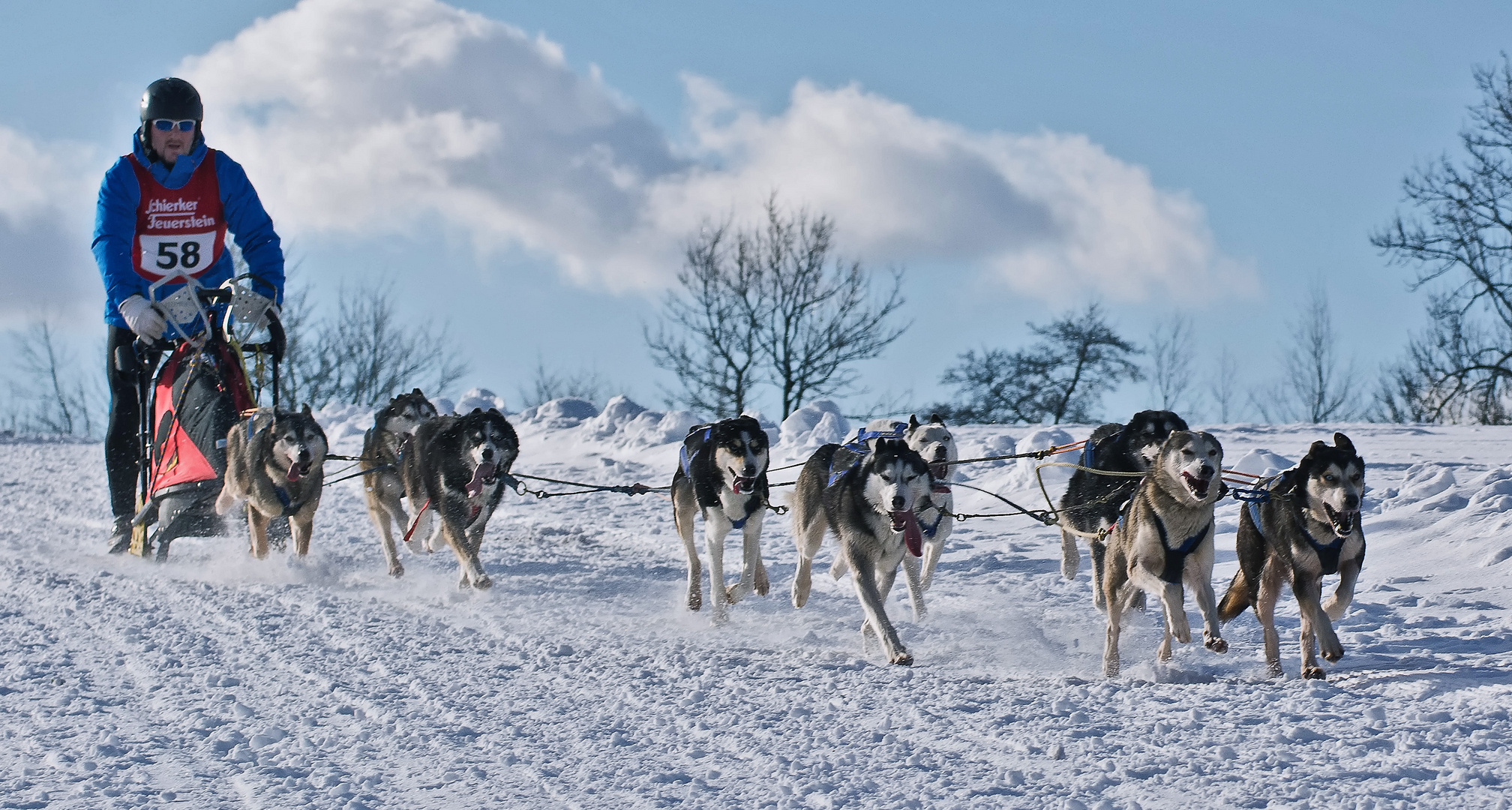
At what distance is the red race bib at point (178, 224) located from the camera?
6.55 m

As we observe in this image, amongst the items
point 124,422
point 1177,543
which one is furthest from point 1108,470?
point 124,422

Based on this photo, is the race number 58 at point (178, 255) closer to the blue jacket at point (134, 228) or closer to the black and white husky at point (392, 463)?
the blue jacket at point (134, 228)

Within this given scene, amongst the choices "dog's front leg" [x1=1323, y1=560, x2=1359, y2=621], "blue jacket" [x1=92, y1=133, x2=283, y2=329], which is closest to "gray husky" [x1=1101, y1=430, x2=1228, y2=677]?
"dog's front leg" [x1=1323, y1=560, x2=1359, y2=621]

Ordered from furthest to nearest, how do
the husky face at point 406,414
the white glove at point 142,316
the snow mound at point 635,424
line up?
the snow mound at point 635,424, the husky face at point 406,414, the white glove at point 142,316

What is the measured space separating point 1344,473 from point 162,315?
5020 mm

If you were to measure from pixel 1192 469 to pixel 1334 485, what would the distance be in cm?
42

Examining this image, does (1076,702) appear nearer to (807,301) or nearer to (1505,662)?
(1505,662)

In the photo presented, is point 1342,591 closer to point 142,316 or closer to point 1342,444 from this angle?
point 1342,444

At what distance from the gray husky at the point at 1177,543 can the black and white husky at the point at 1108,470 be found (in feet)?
3.01

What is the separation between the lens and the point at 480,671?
173 inches

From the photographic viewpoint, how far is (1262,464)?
26.8ft

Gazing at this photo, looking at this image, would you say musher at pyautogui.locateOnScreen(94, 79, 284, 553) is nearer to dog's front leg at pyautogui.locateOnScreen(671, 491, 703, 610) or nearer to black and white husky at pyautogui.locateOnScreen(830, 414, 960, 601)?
dog's front leg at pyautogui.locateOnScreen(671, 491, 703, 610)

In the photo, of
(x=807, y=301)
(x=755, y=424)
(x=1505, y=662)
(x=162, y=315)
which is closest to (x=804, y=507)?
(x=755, y=424)

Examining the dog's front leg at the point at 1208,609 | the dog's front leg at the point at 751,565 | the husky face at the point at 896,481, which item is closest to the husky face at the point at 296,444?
the dog's front leg at the point at 751,565
